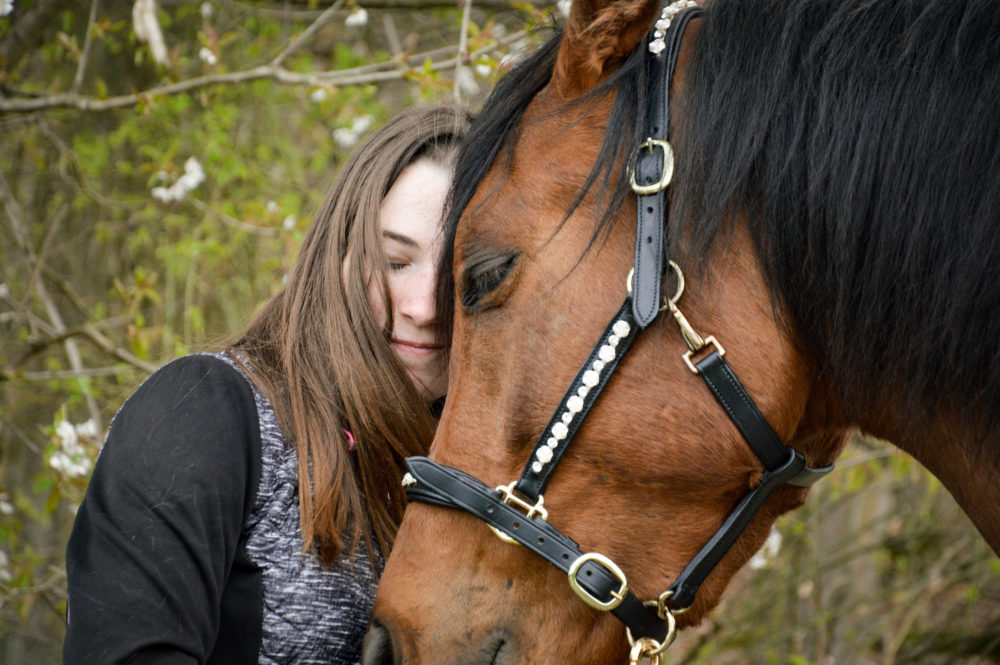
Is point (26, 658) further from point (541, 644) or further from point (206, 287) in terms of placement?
point (541, 644)

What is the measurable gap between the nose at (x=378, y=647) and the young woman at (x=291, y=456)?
22 centimetres

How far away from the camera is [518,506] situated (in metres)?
1.43

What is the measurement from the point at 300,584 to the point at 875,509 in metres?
4.28

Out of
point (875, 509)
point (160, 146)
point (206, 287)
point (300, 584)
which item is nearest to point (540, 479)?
point (300, 584)

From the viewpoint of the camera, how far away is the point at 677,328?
4.58 ft

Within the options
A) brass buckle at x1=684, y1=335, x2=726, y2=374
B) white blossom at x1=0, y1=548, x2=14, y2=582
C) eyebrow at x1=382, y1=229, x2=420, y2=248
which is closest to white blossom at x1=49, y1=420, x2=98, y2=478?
white blossom at x1=0, y1=548, x2=14, y2=582

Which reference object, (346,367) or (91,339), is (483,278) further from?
(91,339)

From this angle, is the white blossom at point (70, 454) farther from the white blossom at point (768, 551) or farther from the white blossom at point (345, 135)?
the white blossom at point (768, 551)

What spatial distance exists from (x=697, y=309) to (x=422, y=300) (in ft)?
2.20

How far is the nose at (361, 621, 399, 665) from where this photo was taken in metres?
1.43

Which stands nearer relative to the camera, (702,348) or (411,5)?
(702,348)

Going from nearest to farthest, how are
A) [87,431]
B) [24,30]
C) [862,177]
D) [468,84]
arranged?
[862,177] → [87,431] → [24,30] → [468,84]

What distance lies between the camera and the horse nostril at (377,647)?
1435 millimetres

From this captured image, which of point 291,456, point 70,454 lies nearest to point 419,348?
point 291,456
